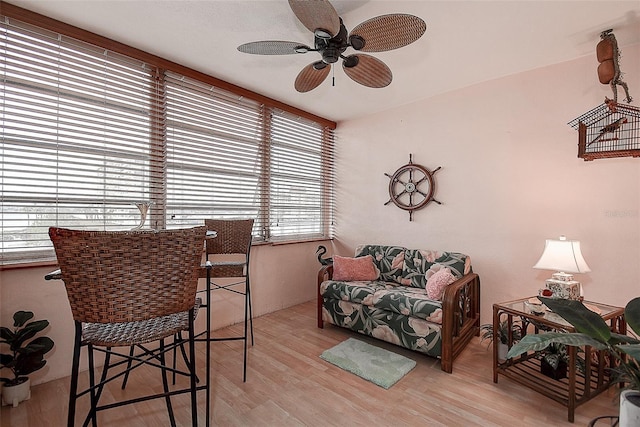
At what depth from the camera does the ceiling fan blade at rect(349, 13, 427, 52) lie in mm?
1525

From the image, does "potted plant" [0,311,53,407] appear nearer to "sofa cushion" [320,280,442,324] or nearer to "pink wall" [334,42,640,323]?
"sofa cushion" [320,280,442,324]

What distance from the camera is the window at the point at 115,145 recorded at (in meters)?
2.02

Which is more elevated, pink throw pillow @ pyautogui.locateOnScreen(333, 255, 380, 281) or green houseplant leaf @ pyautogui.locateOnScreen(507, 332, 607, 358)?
green houseplant leaf @ pyautogui.locateOnScreen(507, 332, 607, 358)

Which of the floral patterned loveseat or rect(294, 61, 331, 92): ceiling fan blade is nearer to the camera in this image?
rect(294, 61, 331, 92): ceiling fan blade

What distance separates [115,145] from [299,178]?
211 centimetres

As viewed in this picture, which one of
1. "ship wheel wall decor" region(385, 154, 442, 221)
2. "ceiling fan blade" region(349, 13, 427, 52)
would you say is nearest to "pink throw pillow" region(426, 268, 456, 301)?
"ship wheel wall decor" region(385, 154, 442, 221)

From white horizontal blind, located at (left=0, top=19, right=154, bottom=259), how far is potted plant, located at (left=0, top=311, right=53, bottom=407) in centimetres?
51

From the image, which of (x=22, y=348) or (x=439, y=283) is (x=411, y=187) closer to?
(x=439, y=283)

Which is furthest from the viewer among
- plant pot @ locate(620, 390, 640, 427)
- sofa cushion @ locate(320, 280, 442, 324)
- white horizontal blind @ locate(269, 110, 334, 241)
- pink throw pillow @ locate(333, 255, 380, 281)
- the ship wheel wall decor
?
white horizontal blind @ locate(269, 110, 334, 241)

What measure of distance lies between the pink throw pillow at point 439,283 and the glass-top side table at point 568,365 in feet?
1.39

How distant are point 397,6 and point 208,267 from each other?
2.04m

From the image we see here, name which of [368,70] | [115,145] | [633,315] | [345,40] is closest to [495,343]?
[633,315]

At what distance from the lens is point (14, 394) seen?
1835mm

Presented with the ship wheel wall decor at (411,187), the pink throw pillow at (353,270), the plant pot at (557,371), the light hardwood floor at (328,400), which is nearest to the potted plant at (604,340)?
the light hardwood floor at (328,400)
